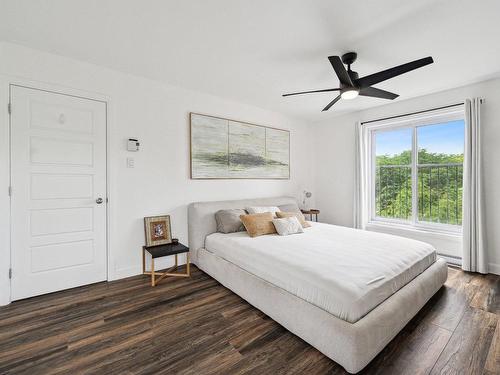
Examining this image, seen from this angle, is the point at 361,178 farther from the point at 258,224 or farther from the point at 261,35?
the point at 261,35

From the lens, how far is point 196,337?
191 centimetres

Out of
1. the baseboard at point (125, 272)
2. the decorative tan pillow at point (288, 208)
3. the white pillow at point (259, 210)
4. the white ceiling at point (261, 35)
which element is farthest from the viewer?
the decorative tan pillow at point (288, 208)

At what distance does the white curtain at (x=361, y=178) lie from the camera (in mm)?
4359

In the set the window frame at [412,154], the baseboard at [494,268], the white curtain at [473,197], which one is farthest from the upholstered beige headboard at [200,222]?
the baseboard at [494,268]

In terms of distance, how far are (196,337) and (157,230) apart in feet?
5.40

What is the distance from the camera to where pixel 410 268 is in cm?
217

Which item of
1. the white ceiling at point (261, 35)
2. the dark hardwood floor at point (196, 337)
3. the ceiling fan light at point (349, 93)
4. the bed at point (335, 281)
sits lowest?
the dark hardwood floor at point (196, 337)

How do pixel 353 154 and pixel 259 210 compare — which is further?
pixel 353 154

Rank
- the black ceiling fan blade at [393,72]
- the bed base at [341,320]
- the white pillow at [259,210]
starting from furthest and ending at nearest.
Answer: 1. the white pillow at [259,210]
2. the black ceiling fan blade at [393,72]
3. the bed base at [341,320]

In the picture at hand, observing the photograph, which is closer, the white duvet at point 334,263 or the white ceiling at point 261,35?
the white duvet at point 334,263

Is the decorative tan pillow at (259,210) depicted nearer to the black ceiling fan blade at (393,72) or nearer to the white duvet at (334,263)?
the white duvet at (334,263)

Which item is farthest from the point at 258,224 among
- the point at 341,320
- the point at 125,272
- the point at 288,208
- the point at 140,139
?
the point at 140,139

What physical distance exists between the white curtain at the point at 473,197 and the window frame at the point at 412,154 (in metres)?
0.28

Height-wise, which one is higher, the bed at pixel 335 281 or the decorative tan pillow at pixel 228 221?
the decorative tan pillow at pixel 228 221
